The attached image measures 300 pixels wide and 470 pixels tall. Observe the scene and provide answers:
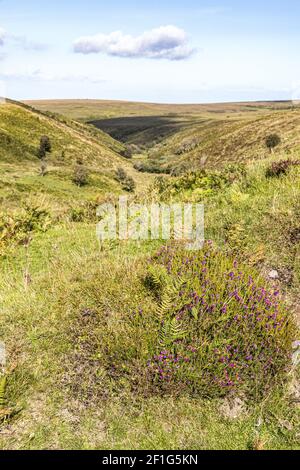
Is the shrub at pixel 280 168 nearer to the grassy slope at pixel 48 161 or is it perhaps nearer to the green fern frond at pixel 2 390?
the green fern frond at pixel 2 390

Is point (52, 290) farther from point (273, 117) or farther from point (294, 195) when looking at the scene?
point (273, 117)

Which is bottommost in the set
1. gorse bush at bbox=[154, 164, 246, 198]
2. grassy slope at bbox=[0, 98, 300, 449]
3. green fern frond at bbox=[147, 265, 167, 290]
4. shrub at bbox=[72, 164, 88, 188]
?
shrub at bbox=[72, 164, 88, 188]

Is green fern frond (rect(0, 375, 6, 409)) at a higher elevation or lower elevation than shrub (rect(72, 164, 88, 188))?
higher

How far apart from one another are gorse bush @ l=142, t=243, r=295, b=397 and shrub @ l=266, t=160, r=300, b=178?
4549 millimetres

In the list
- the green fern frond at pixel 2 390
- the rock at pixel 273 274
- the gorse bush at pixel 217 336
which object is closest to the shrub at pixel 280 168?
the rock at pixel 273 274

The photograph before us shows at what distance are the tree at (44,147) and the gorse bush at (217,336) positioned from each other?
65.2 m

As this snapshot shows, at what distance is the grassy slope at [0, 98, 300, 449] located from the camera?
3.58 metres

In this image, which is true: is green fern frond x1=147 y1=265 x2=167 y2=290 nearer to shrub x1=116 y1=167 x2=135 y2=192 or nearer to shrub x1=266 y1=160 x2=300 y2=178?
shrub x1=266 y1=160 x2=300 y2=178

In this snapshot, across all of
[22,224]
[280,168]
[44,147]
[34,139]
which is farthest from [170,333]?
[34,139]

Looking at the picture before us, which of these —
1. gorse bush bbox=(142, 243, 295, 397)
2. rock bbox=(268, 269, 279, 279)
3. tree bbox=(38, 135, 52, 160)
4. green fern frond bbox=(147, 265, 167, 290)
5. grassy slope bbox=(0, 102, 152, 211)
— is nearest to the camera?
gorse bush bbox=(142, 243, 295, 397)

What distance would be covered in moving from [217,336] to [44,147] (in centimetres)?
6857

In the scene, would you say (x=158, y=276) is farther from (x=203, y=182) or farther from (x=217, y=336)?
(x=203, y=182)

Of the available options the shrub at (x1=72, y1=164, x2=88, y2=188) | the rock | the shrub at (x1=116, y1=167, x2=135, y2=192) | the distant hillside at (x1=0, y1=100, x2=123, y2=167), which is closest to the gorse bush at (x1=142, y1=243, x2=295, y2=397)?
the rock
